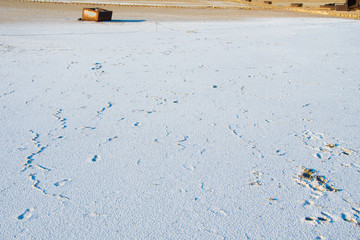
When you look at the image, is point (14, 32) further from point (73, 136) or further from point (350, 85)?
point (350, 85)

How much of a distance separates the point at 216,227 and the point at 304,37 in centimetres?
571

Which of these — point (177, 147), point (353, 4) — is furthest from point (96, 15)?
point (353, 4)

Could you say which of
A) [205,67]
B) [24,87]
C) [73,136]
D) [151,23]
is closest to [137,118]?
[73,136]

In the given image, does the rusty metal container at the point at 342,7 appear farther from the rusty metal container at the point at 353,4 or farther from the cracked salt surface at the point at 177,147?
the cracked salt surface at the point at 177,147

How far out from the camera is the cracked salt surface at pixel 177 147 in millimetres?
1559

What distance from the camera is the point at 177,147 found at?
2217mm

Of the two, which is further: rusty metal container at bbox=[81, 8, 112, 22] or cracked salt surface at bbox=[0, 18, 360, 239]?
rusty metal container at bbox=[81, 8, 112, 22]

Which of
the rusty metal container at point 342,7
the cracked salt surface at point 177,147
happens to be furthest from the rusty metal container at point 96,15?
the rusty metal container at point 342,7

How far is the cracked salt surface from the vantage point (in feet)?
5.11

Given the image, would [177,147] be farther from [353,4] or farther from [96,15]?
[353,4]

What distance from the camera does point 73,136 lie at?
232 centimetres

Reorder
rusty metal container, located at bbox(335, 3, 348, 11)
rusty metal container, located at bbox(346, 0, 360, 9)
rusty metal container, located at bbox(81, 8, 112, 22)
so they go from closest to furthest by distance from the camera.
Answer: rusty metal container, located at bbox(81, 8, 112, 22), rusty metal container, located at bbox(335, 3, 348, 11), rusty metal container, located at bbox(346, 0, 360, 9)

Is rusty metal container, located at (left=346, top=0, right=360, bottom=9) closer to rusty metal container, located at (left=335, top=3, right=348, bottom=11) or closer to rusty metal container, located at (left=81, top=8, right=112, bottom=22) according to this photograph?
rusty metal container, located at (left=335, top=3, right=348, bottom=11)

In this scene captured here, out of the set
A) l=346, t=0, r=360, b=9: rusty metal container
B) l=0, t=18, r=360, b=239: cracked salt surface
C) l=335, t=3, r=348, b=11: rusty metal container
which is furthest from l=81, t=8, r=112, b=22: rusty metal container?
l=346, t=0, r=360, b=9: rusty metal container
